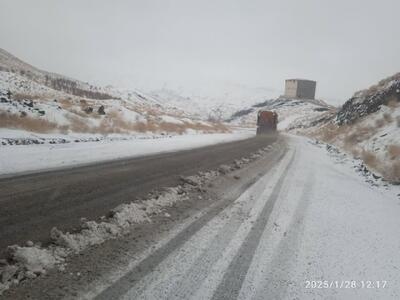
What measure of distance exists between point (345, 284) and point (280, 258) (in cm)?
85

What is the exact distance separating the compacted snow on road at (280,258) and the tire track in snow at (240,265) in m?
0.01

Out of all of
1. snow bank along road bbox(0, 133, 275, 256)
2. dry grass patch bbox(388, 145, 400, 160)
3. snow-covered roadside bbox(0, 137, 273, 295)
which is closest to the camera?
snow-covered roadside bbox(0, 137, 273, 295)

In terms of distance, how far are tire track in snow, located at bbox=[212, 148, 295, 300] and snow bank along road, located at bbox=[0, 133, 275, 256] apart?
2.34 metres

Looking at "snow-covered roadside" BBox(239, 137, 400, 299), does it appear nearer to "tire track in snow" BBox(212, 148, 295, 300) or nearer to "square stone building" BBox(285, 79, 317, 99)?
"tire track in snow" BBox(212, 148, 295, 300)

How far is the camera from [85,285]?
347cm

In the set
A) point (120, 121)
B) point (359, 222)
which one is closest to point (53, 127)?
point (120, 121)

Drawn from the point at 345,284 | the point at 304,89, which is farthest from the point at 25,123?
the point at 304,89

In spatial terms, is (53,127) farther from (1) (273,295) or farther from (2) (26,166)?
(1) (273,295)

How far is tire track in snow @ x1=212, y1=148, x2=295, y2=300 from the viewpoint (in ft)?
11.9

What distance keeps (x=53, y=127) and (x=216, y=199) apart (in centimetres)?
1373

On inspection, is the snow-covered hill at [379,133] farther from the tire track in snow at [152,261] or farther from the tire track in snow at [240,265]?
the tire track in snow at [152,261]

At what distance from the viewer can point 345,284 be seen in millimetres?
4066

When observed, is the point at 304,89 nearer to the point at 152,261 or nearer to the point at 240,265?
the point at 240,265

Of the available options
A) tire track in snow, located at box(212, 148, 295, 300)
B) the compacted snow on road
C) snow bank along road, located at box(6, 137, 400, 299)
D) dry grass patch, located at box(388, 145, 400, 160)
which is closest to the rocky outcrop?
dry grass patch, located at box(388, 145, 400, 160)
